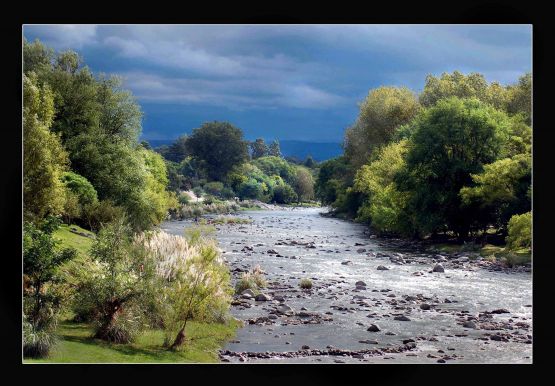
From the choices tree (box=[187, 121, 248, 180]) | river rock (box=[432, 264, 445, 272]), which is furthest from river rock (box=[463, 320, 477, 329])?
tree (box=[187, 121, 248, 180])

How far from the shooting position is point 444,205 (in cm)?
3778

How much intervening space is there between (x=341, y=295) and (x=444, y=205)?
18.9 metres

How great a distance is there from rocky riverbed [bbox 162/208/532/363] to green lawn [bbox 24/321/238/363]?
0.60 m

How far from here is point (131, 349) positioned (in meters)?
12.8

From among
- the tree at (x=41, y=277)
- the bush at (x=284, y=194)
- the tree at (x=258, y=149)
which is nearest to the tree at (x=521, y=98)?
the tree at (x=41, y=277)

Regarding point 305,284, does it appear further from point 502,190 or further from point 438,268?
point 502,190

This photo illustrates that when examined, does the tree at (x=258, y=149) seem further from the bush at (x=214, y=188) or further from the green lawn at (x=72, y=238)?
the green lawn at (x=72, y=238)

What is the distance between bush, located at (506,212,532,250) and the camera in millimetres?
28656

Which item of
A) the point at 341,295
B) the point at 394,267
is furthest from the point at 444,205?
the point at 341,295

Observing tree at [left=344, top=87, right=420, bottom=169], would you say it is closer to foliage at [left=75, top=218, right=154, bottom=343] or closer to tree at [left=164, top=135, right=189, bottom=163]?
tree at [left=164, top=135, right=189, bottom=163]

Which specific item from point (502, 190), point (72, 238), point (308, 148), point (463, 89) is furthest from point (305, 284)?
point (463, 89)
